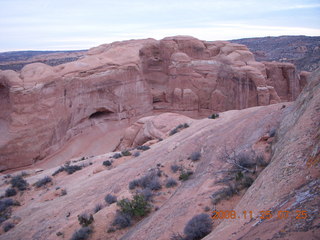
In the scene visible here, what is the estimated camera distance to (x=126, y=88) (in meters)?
24.8

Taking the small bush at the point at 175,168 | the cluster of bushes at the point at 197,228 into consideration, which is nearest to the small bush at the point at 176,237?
the cluster of bushes at the point at 197,228

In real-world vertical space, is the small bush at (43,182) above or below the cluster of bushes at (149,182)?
below

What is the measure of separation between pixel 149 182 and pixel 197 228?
3.41 meters

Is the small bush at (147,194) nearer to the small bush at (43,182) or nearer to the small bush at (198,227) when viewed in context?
the small bush at (198,227)

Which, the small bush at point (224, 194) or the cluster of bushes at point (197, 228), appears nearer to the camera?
the cluster of bushes at point (197, 228)

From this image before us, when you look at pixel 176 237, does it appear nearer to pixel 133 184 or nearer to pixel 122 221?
pixel 122 221

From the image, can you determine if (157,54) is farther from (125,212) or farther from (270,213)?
(270,213)

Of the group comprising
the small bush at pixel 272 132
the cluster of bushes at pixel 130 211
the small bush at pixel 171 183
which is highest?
the small bush at pixel 272 132

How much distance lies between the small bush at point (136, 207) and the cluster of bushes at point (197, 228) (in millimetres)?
1700

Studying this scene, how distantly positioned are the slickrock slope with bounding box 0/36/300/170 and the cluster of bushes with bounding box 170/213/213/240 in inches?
619

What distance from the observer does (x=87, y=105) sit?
22.0 metres

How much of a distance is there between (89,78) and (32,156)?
7.53m

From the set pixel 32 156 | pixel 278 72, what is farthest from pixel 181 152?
pixel 278 72

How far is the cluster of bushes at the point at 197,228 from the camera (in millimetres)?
4582
